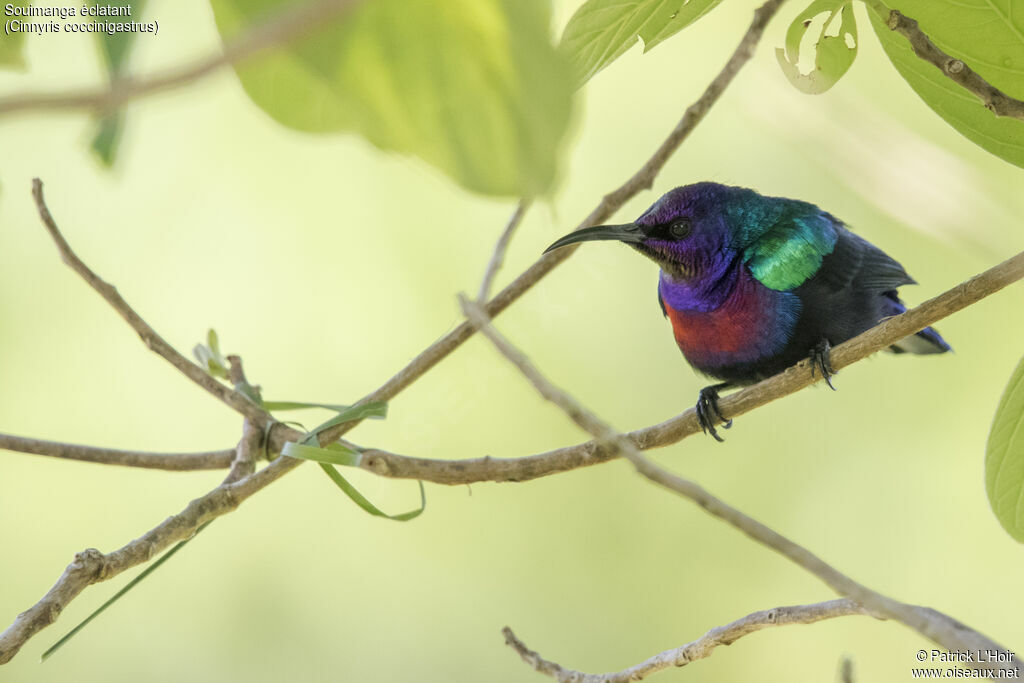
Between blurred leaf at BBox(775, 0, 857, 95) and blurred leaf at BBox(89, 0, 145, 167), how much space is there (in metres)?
0.83

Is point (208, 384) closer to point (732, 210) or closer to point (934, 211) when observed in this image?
point (732, 210)

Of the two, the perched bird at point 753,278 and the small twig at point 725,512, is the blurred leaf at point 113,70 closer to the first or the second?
the small twig at point 725,512

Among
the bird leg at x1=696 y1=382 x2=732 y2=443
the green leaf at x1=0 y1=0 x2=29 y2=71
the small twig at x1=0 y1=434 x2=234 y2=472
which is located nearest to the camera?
the green leaf at x1=0 y1=0 x2=29 y2=71

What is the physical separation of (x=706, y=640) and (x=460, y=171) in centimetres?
76

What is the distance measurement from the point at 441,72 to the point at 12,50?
0.39m

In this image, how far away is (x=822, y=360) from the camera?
64.2 inches

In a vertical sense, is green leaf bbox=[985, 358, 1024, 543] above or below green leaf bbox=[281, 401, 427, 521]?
below

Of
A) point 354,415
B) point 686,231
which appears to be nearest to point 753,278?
point 686,231

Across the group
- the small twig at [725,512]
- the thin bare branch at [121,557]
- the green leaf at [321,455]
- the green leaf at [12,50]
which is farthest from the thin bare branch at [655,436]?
the green leaf at [12,50]

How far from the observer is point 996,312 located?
327 centimetres

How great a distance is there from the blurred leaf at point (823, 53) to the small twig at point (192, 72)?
910 millimetres

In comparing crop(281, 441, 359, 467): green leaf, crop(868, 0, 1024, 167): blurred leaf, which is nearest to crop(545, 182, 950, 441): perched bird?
crop(868, 0, 1024, 167): blurred leaf

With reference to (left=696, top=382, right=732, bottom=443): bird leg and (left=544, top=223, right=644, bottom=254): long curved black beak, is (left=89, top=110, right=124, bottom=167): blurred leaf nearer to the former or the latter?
(left=544, top=223, right=644, bottom=254): long curved black beak

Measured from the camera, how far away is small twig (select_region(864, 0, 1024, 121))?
929mm
